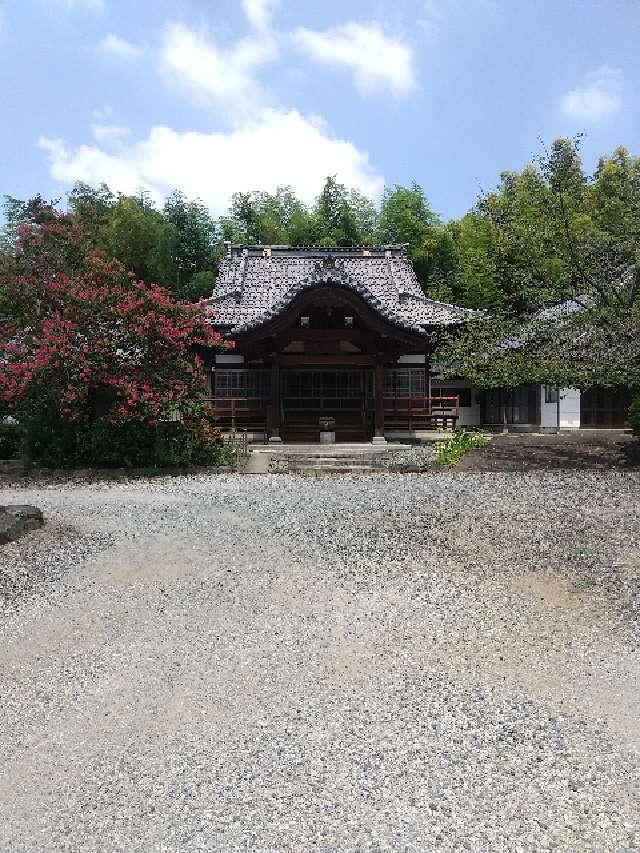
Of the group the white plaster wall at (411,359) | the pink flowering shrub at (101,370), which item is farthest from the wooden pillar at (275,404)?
the white plaster wall at (411,359)

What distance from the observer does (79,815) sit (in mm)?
2480

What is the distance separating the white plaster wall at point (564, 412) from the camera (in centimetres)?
2142

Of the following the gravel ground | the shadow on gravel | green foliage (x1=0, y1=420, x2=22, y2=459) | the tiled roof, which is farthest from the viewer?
the tiled roof

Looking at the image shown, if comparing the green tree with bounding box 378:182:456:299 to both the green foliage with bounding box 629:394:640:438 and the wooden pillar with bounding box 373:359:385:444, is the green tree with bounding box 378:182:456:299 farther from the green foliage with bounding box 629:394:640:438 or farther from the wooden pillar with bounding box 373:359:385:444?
the green foliage with bounding box 629:394:640:438

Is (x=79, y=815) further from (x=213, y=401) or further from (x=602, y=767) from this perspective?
(x=213, y=401)

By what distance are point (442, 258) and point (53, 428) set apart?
25185 mm

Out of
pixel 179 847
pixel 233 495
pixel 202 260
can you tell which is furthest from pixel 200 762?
pixel 202 260

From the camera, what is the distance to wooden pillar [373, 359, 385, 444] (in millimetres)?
16734

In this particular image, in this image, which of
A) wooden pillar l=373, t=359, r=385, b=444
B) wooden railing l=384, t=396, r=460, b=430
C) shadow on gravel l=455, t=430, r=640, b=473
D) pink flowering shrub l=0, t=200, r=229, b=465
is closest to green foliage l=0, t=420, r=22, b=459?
pink flowering shrub l=0, t=200, r=229, b=465

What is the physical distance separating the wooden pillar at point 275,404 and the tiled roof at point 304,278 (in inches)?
98.4

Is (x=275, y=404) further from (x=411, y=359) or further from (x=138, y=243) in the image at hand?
(x=138, y=243)

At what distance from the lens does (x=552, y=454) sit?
45.8ft

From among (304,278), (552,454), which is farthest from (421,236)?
(552,454)

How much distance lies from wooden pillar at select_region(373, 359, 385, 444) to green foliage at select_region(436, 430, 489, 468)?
7.68 ft
